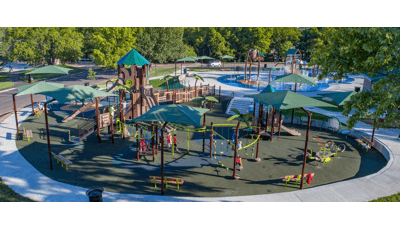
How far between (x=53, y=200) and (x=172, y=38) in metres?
51.4

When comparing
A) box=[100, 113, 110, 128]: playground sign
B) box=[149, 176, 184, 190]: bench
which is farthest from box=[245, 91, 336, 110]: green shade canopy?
box=[100, 113, 110, 128]: playground sign

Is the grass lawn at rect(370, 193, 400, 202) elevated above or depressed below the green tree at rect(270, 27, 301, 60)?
below

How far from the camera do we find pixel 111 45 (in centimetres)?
4059

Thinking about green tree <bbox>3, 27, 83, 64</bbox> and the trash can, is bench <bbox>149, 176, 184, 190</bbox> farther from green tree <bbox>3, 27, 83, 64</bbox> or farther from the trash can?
green tree <bbox>3, 27, 83, 64</bbox>

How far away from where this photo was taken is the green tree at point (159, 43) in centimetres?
5262

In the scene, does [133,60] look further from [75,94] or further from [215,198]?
[215,198]

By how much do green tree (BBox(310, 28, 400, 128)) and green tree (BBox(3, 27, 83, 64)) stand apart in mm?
44089

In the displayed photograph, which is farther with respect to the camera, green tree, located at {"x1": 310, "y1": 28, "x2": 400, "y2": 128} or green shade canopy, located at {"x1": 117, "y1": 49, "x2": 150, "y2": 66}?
green shade canopy, located at {"x1": 117, "y1": 49, "x2": 150, "y2": 66}

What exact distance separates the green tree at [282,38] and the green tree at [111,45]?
4695 cm

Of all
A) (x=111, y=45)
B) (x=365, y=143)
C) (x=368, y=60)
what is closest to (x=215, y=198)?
(x=368, y=60)

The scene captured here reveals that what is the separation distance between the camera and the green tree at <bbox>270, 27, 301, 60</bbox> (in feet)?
244

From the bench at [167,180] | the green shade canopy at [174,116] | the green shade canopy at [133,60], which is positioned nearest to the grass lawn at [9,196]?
the bench at [167,180]

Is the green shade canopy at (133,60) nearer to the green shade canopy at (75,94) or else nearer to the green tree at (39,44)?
the green shade canopy at (75,94)

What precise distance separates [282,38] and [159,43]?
39.7 m
